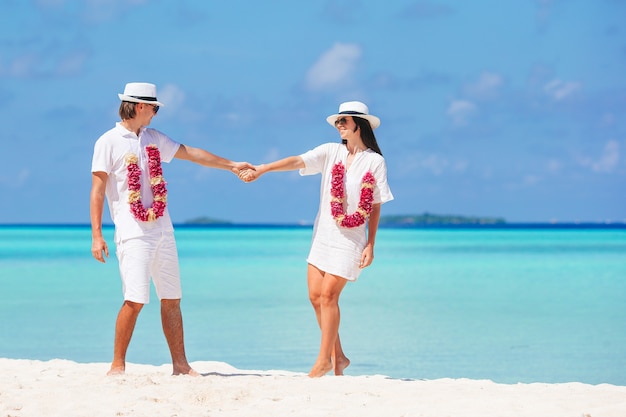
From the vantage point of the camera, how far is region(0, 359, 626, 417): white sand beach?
506cm

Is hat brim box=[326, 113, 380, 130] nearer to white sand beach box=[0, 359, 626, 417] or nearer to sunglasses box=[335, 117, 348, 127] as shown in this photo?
sunglasses box=[335, 117, 348, 127]

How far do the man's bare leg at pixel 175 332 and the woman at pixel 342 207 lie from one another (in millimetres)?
865

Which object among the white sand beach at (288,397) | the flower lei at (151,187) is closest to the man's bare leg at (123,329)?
the white sand beach at (288,397)

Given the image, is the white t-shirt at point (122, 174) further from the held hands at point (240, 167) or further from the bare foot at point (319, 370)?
the bare foot at point (319, 370)

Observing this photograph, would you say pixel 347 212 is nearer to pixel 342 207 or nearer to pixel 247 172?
pixel 342 207

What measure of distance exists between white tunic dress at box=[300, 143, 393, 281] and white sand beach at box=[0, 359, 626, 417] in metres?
0.76

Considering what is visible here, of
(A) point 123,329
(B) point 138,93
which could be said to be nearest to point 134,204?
(B) point 138,93

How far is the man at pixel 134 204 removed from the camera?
598cm

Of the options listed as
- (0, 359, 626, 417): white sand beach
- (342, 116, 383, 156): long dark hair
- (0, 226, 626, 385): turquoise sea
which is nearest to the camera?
(0, 359, 626, 417): white sand beach

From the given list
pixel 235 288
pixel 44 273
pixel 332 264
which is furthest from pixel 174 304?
pixel 44 273

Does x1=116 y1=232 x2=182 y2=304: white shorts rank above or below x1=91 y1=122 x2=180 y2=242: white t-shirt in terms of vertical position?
below

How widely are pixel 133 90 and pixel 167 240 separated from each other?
39.0 inches

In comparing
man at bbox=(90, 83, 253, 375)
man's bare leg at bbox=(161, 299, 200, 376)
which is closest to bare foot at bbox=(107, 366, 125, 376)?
man at bbox=(90, 83, 253, 375)

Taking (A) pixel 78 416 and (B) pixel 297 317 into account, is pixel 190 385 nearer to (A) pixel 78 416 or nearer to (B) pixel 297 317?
(A) pixel 78 416
